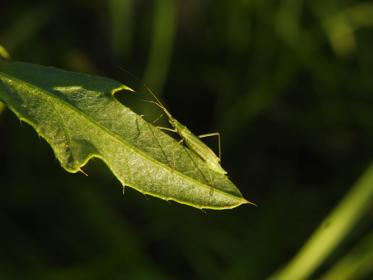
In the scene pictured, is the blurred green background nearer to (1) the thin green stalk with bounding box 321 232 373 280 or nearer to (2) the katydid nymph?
(1) the thin green stalk with bounding box 321 232 373 280

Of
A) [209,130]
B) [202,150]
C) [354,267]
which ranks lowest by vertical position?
[209,130]

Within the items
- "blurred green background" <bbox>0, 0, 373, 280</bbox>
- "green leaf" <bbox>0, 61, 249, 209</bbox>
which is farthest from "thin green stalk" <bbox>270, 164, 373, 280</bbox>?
"green leaf" <bbox>0, 61, 249, 209</bbox>

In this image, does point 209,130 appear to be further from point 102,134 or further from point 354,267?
point 102,134

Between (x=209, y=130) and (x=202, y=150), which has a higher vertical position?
(x=202, y=150)

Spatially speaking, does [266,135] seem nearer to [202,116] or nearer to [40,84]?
[202,116]

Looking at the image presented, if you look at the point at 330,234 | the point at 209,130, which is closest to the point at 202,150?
the point at 330,234

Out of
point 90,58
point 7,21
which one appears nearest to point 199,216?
point 90,58
